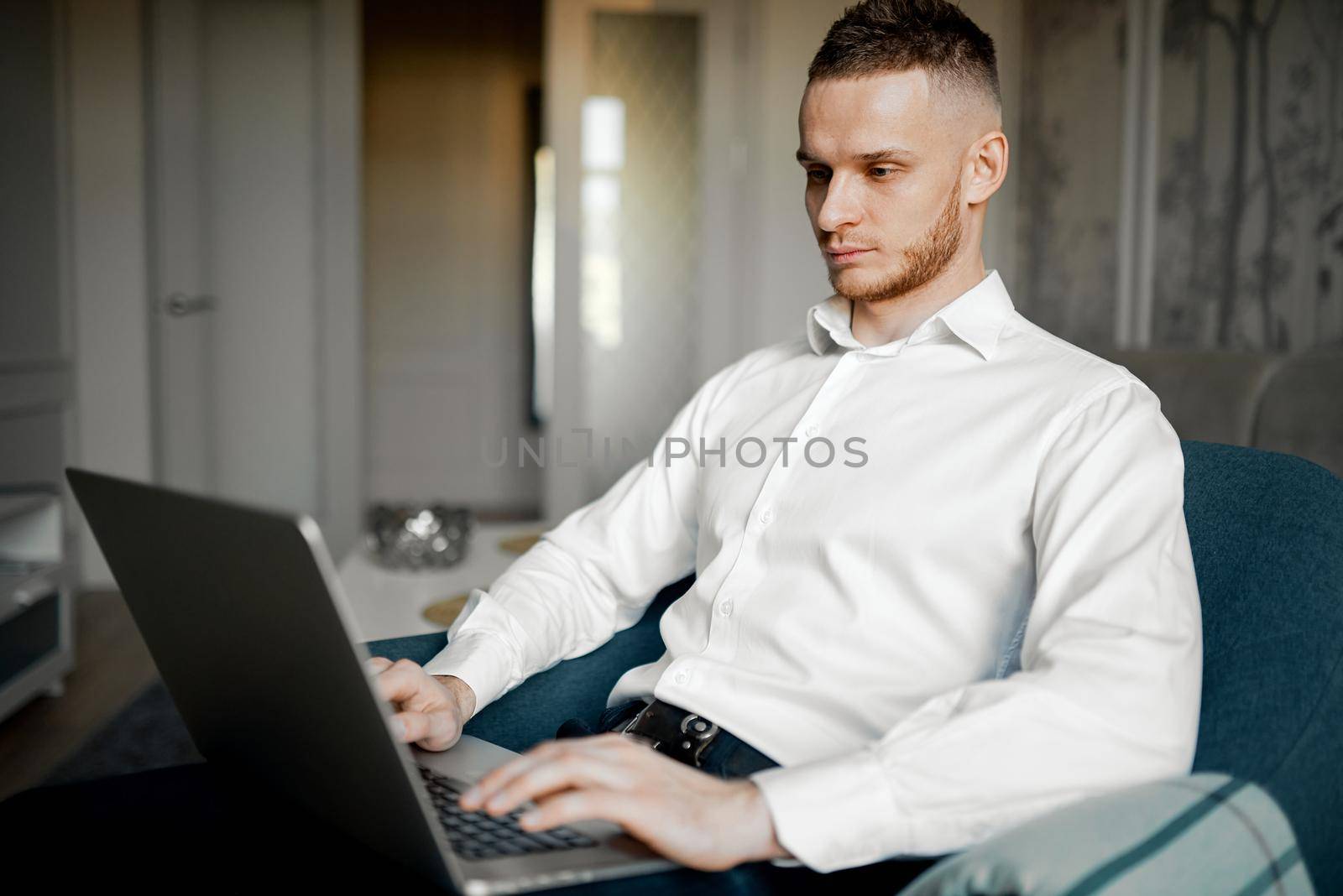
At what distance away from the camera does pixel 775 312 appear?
4.39 meters

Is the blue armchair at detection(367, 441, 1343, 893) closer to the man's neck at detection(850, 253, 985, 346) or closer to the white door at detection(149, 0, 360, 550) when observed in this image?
the man's neck at detection(850, 253, 985, 346)

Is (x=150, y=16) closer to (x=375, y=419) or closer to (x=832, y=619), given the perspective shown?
(x=375, y=419)

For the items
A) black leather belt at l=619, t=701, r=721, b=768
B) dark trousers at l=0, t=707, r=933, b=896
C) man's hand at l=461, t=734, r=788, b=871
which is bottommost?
dark trousers at l=0, t=707, r=933, b=896

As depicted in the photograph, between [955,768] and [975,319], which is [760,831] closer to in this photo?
[955,768]

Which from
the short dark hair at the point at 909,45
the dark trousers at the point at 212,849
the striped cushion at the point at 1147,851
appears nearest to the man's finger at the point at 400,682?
the dark trousers at the point at 212,849

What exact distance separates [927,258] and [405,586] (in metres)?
1.39

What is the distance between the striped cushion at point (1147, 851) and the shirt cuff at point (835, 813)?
7 centimetres

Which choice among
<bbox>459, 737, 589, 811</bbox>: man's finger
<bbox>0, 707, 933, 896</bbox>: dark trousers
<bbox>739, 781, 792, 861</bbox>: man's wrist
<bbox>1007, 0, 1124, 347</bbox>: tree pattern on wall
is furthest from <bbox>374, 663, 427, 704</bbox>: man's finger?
<bbox>1007, 0, 1124, 347</bbox>: tree pattern on wall

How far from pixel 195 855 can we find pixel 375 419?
17.7 ft

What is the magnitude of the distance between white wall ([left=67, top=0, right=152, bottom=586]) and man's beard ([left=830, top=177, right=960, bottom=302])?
358 cm

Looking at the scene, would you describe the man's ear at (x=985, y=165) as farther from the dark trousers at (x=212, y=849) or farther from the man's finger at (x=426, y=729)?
the man's finger at (x=426, y=729)

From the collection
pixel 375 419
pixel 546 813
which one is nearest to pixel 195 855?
pixel 546 813

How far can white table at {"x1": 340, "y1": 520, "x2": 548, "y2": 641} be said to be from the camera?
1881 millimetres

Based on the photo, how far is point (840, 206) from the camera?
1.09 metres
